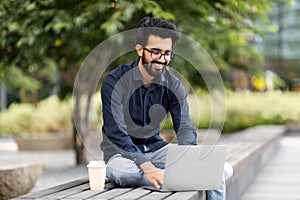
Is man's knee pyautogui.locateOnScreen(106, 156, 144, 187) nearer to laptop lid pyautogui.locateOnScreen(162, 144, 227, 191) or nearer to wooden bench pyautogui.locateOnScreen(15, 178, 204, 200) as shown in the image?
wooden bench pyautogui.locateOnScreen(15, 178, 204, 200)

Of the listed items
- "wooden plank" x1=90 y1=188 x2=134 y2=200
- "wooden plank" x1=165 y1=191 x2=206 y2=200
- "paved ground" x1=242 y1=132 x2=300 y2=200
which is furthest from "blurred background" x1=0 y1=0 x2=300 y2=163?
"paved ground" x1=242 y1=132 x2=300 y2=200

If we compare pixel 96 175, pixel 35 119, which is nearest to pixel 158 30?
pixel 96 175

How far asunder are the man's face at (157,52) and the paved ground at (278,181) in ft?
12.9

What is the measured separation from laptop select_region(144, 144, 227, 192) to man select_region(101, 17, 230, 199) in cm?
11

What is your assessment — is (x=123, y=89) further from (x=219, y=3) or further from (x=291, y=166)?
(x=291, y=166)

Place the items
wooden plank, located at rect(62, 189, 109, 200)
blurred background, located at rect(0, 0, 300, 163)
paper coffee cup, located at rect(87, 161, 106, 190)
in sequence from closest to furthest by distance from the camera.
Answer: wooden plank, located at rect(62, 189, 109, 200)
paper coffee cup, located at rect(87, 161, 106, 190)
blurred background, located at rect(0, 0, 300, 163)

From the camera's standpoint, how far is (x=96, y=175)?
4887mm

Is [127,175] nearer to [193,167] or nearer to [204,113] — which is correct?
[193,167]

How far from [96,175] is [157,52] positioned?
0.93 m

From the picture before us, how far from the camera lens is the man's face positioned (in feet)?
16.5

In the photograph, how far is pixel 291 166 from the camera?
1350cm

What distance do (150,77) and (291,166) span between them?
8.81 metres

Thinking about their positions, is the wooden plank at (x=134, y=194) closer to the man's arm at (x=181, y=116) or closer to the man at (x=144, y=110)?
the man at (x=144, y=110)

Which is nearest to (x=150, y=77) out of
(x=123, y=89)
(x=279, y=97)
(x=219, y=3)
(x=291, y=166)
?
(x=123, y=89)
